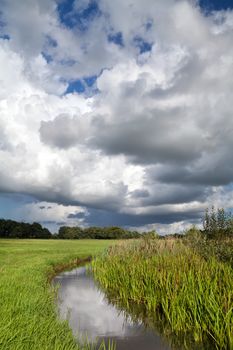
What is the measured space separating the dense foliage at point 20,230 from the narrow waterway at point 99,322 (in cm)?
10769

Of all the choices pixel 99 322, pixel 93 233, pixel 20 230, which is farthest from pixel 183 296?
pixel 20 230

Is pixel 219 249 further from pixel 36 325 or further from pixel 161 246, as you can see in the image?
pixel 36 325

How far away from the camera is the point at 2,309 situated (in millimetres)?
11648

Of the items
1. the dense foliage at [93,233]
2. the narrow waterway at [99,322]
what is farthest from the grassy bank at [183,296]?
the dense foliage at [93,233]

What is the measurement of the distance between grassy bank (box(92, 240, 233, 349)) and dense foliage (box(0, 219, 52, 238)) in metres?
107

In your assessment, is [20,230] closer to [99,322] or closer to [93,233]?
[93,233]

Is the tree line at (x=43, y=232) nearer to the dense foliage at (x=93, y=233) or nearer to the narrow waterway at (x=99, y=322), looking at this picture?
the dense foliage at (x=93, y=233)

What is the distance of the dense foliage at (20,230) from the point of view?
12706 cm

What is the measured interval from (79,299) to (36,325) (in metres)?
10.0

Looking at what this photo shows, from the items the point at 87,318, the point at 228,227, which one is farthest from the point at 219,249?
the point at 87,318


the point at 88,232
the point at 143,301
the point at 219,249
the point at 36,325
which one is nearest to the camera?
the point at 36,325

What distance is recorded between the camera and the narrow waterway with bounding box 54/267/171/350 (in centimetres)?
1290

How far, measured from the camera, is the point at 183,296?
13.8m

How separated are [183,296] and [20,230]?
119m
